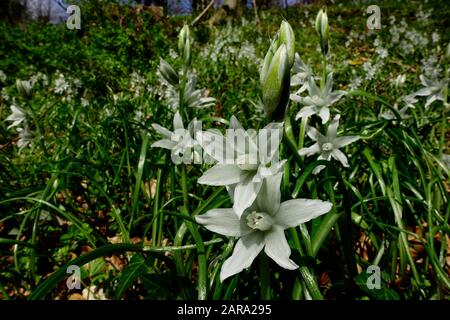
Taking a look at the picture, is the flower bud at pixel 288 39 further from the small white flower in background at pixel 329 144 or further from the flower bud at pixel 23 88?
the flower bud at pixel 23 88

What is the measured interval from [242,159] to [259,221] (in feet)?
0.61

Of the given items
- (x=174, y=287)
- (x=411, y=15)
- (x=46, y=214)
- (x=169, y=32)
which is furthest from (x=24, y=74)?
(x=411, y=15)

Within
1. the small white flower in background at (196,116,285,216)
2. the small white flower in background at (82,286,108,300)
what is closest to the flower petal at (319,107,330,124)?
the small white flower in background at (196,116,285,216)

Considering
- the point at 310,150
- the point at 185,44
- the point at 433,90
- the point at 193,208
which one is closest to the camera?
the point at 310,150

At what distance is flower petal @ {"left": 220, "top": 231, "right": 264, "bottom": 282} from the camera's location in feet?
2.93

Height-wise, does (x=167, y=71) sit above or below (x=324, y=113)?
above

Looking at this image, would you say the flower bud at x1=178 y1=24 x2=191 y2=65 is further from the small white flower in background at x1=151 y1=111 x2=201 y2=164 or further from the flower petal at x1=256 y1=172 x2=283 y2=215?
the flower petal at x1=256 y1=172 x2=283 y2=215

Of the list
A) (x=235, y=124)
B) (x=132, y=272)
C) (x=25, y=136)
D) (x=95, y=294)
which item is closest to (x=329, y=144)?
(x=235, y=124)

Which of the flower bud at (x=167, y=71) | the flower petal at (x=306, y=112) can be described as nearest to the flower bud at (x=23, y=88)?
the flower bud at (x=167, y=71)

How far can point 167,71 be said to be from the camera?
1909 millimetres

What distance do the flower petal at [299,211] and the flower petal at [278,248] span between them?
1.2 inches

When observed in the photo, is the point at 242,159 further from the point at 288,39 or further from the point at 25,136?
the point at 25,136

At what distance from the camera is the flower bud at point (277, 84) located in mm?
865

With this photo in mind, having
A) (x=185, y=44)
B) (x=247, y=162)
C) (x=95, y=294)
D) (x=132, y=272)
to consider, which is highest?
(x=185, y=44)
